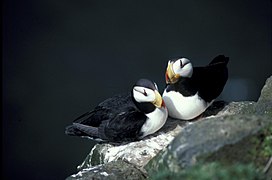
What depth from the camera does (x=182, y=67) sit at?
2670 millimetres

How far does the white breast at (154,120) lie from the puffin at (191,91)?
0.15 metres

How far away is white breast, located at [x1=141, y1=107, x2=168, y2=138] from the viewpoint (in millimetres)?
2627

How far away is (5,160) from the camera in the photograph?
4309mm

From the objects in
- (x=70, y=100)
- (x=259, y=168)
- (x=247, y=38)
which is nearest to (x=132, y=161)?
(x=259, y=168)

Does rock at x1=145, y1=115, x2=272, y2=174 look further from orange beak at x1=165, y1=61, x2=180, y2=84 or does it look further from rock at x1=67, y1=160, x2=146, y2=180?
orange beak at x1=165, y1=61, x2=180, y2=84

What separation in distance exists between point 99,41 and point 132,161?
6.46 feet

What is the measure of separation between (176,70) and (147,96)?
21cm

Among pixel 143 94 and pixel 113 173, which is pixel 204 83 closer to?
pixel 143 94

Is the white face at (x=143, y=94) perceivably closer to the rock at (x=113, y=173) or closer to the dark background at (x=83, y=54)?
the rock at (x=113, y=173)

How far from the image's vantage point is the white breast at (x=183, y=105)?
9.09ft

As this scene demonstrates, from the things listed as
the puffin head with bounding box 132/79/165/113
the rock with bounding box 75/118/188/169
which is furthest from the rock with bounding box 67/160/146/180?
the puffin head with bounding box 132/79/165/113

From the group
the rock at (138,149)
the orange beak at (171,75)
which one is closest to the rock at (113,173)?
the rock at (138,149)

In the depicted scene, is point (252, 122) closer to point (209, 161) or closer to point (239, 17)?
point (209, 161)

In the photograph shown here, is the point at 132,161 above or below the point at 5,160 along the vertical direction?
above
